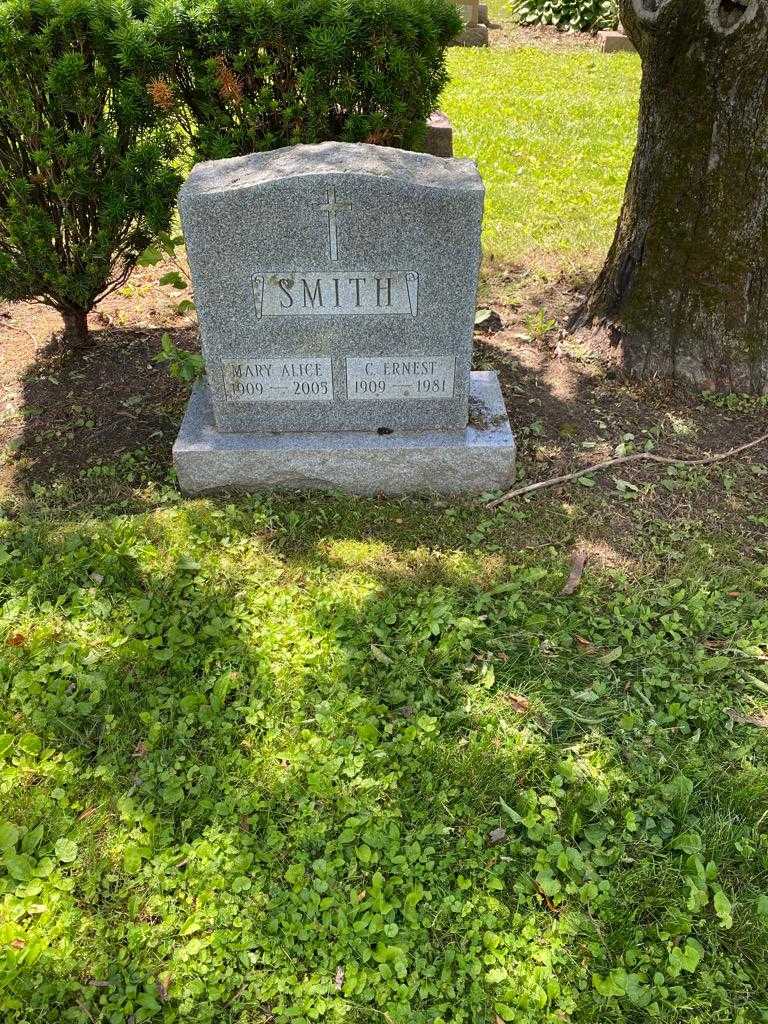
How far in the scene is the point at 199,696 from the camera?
2.71 metres

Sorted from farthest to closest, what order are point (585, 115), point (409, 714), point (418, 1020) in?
point (585, 115) → point (409, 714) → point (418, 1020)

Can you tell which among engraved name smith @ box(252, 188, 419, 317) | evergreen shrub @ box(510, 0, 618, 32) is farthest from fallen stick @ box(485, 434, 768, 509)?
evergreen shrub @ box(510, 0, 618, 32)

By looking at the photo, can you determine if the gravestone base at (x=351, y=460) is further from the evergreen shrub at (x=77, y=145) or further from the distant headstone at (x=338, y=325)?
the evergreen shrub at (x=77, y=145)

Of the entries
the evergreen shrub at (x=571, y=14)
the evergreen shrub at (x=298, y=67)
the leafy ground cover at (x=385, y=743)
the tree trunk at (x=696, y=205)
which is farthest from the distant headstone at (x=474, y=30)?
the leafy ground cover at (x=385, y=743)

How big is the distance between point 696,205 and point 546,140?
15.5 feet

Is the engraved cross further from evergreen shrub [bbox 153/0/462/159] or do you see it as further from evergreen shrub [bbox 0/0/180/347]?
evergreen shrub [bbox 0/0/180/347]

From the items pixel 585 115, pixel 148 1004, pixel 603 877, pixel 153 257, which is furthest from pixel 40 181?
pixel 585 115

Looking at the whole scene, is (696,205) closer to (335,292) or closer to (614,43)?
(335,292)

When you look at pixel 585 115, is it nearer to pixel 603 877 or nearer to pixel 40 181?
pixel 40 181

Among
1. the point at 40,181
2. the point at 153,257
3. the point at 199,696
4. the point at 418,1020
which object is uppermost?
the point at 40,181

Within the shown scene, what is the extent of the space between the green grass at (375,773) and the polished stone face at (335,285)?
538 mm

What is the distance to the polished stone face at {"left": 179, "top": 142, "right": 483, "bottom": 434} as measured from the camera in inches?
118

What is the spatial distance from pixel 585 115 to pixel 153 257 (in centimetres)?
661

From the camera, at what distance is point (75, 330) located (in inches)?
179
